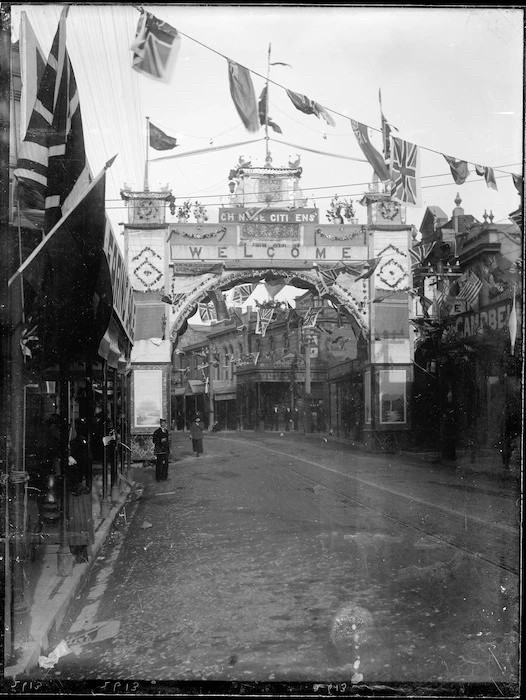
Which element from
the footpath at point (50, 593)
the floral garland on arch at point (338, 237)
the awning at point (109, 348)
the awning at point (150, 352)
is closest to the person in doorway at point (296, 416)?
the awning at point (150, 352)

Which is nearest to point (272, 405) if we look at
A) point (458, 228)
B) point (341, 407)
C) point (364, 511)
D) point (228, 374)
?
point (228, 374)

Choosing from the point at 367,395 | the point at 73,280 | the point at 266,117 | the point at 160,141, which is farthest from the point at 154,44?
the point at 367,395

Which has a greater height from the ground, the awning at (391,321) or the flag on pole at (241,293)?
the flag on pole at (241,293)

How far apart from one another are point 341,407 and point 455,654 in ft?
75.1

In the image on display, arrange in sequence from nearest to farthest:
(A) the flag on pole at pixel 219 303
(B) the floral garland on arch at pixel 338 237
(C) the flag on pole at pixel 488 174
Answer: (C) the flag on pole at pixel 488 174 < (B) the floral garland on arch at pixel 338 237 < (A) the flag on pole at pixel 219 303

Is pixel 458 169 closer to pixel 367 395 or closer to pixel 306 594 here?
pixel 306 594

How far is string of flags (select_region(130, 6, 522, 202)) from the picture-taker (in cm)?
515

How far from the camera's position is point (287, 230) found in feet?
65.0

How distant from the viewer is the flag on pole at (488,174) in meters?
8.02

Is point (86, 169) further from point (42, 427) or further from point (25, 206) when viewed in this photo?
point (42, 427)

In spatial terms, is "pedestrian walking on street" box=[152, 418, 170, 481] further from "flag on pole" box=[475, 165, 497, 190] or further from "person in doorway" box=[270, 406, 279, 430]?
"person in doorway" box=[270, 406, 279, 430]

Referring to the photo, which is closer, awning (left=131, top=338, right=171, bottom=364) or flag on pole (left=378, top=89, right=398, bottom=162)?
flag on pole (left=378, top=89, right=398, bottom=162)

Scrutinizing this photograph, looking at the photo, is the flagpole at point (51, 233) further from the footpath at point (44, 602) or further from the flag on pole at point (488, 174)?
the flag on pole at point (488, 174)

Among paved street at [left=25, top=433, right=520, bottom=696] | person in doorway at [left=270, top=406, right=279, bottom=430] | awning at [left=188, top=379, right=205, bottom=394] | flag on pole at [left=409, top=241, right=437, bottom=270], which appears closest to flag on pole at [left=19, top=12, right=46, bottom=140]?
paved street at [left=25, top=433, right=520, bottom=696]
